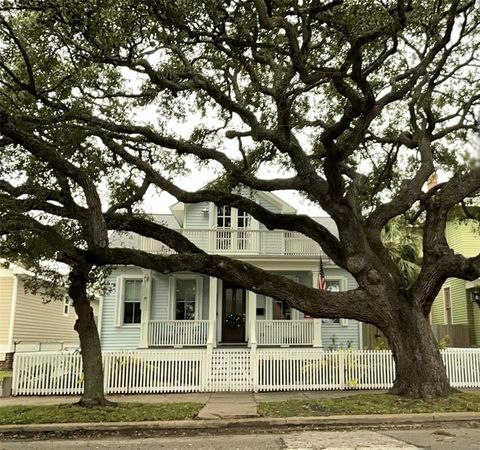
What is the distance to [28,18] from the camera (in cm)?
980

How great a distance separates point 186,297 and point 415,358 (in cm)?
1117

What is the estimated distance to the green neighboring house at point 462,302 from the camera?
74.7ft

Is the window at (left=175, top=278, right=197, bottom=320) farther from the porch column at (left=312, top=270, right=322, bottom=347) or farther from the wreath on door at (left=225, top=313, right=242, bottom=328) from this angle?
the porch column at (left=312, top=270, right=322, bottom=347)

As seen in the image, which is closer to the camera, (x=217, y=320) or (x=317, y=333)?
(x=317, y=333)

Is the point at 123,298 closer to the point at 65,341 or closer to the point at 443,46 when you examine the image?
the point at 65,341

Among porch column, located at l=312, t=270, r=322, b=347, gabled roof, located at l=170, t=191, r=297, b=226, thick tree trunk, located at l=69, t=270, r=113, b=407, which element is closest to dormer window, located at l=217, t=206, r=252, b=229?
gabled roof, located at l=170, t=191, r=297, b=226

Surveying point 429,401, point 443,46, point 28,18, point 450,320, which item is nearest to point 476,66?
point 443,46

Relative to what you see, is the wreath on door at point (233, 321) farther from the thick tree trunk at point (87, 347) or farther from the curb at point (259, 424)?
the curb at point (259, 424)

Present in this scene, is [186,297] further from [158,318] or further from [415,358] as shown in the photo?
[415,358]

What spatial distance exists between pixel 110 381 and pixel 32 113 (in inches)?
307

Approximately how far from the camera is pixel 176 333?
62.0ft

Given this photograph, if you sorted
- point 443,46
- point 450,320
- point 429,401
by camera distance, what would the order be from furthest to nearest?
1. point 450,320
2. point 443,46
3. point 429,401

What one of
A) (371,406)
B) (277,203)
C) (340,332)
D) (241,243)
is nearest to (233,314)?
(241,243)

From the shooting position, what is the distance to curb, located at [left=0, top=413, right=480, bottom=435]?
9859 millimetres
